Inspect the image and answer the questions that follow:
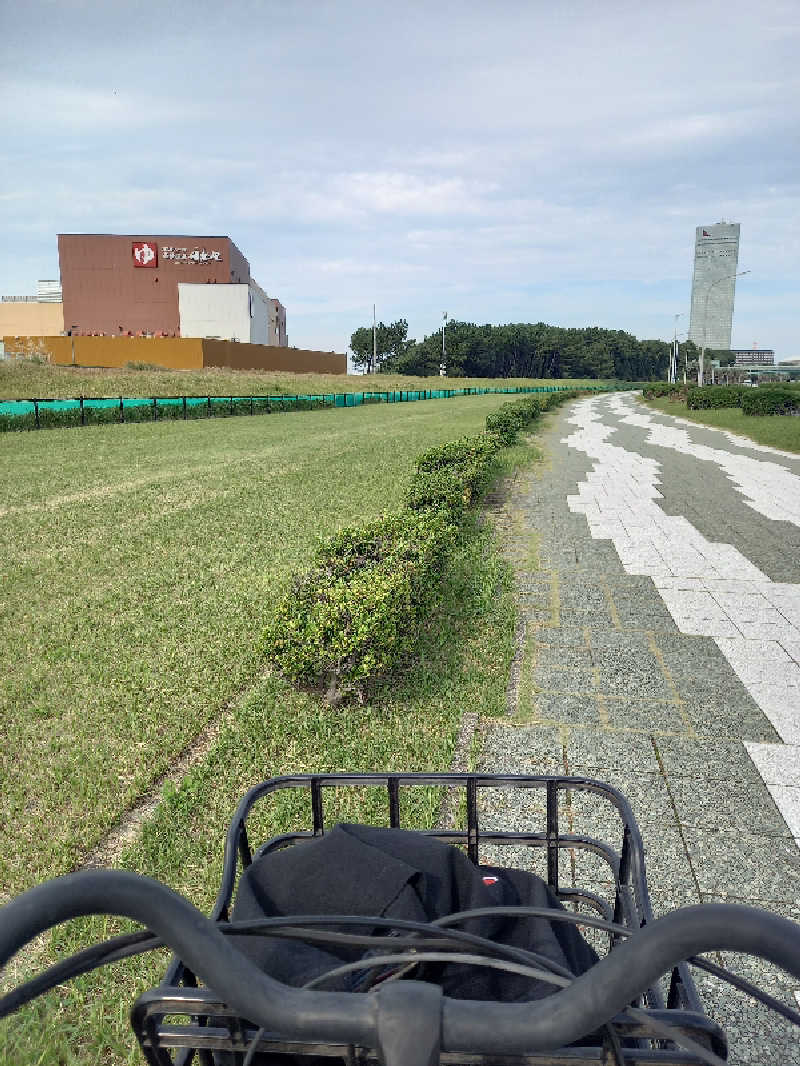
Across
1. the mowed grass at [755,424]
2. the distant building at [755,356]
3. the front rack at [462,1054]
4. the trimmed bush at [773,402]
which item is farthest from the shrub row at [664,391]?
the distant building at [755,356]

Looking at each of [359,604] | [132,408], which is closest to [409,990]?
[359,604]

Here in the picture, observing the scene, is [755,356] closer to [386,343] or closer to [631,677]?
[386,343]

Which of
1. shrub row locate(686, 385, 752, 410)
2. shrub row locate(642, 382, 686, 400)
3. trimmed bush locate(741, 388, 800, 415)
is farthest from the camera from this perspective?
shrub row locate(642, 382, 686, 400)

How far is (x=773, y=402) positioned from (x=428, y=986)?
2847 centimetres

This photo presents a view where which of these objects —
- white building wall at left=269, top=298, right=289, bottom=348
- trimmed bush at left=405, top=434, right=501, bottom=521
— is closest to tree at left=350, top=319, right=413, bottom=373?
white building wall at left=269, top=298, right=289, bottom=348

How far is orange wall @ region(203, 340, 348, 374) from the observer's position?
48.3m

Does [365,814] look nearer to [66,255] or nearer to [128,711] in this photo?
[128,711]

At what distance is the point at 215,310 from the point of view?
61.1 m

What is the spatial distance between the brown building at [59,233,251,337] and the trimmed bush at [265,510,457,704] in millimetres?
61742

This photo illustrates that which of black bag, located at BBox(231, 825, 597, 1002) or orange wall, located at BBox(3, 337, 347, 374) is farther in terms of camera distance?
orange wall, located at BBox(3, 337, 347, 374)

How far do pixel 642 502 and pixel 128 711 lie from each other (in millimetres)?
7615

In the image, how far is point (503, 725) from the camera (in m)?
3.66

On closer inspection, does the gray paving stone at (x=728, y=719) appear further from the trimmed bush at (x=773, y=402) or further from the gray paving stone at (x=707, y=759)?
the trimmed bush at (x=773, y=402)

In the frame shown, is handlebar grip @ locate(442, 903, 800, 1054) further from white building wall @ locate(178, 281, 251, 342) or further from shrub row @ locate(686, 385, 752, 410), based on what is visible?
white building wall @ locate(178, 281, 251, 342)
